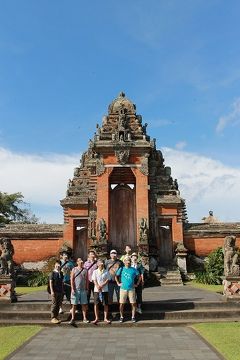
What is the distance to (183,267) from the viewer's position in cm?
2153

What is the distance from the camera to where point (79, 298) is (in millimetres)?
10664

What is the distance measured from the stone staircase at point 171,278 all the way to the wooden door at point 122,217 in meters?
2.67

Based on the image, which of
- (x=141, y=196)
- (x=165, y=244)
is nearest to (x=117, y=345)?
(x=141, y=196)

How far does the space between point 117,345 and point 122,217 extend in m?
14.9

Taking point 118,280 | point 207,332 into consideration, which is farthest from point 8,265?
point 207,332

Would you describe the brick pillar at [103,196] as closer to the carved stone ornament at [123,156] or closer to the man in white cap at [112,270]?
the carved stone ornament at [123,156]

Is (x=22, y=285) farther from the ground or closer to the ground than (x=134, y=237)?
closer to the ground

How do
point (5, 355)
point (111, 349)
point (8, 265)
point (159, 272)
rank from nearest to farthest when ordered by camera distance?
point (5, 355) < point (111, 349) < point (8, 265) < point (159, 272)

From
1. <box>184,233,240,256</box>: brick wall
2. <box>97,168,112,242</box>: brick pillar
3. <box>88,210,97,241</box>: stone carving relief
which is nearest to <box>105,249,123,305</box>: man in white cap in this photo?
<box>97,168,112,242</box>: brick pillar

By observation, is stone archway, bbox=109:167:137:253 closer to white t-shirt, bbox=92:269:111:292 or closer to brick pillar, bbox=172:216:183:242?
brick pillar, bbox=172:216:183:242

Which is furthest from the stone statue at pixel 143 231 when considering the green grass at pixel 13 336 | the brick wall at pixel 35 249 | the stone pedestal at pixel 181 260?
the green grass at pixel 13 336

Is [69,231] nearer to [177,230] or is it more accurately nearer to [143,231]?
[143,231]

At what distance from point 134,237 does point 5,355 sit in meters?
15.5

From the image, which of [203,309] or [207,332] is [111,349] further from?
[203,309]
